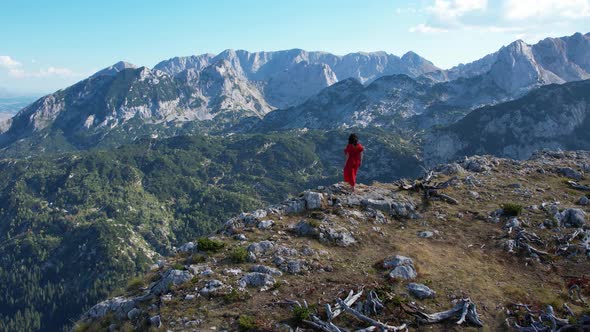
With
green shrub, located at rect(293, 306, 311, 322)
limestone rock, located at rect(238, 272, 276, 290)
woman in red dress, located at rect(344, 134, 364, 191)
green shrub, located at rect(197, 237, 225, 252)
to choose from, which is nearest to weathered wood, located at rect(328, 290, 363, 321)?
green shrub, located at rect(293, 306, 311, 322)

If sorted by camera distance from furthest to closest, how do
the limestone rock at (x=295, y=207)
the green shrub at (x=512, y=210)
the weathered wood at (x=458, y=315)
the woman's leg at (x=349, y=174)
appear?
the woman's leg at (x=349, y=174), the limestone rock at (x=295, y=207), the green shrub at (x=512, y=210), the weathered wood at (x=458, y=315)

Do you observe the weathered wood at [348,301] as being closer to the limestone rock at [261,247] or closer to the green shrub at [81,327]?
the limestone rock at [261,247]

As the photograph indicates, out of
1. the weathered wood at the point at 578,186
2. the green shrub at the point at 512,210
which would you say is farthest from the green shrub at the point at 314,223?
the weathered wood at the point at 578,186

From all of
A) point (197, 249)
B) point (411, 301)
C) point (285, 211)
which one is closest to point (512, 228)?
point (411, 301)

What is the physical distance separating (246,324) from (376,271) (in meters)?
9.14

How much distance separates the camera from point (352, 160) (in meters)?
33.5

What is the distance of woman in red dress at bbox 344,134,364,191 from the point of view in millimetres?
32750

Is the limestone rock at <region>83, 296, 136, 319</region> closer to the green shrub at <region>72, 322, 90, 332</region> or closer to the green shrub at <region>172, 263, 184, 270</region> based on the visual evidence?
the green shrub at <region>72, 322, 90, 332</region>

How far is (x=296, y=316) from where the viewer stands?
1820cm

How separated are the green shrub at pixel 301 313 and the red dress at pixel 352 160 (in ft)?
56.1

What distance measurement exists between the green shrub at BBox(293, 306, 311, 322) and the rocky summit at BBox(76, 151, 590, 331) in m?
0.07

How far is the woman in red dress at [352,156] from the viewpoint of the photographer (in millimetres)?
32750

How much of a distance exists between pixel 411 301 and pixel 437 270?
4.58 metres

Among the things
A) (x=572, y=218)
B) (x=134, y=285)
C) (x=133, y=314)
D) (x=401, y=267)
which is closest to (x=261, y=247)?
(x=134, y=285)
